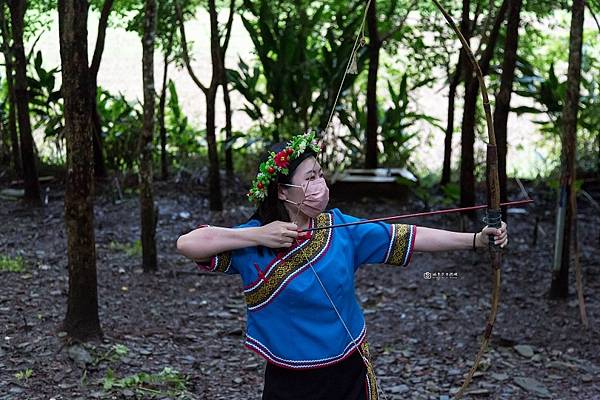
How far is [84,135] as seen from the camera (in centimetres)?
431

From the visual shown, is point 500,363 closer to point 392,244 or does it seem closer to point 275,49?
point 392,244

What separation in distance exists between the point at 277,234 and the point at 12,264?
12.9ft

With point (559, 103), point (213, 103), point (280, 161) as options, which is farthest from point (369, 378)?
point (213, 103)

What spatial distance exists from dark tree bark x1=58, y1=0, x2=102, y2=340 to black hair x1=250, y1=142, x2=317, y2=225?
1.67 meters

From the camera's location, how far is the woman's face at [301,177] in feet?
9.29

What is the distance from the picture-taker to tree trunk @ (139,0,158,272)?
5812 millimetres

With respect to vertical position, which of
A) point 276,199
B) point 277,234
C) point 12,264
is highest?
point 276,199

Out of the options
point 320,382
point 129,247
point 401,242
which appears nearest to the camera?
point 320,382

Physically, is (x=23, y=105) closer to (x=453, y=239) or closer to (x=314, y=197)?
(x=314, y=197)

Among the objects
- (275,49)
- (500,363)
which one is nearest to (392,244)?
(500,363)

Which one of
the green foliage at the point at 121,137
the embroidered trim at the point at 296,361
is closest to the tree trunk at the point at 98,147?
the green foliage at the point at 121,137

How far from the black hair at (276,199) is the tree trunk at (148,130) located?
3.10 metres

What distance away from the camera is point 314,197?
2799 mm

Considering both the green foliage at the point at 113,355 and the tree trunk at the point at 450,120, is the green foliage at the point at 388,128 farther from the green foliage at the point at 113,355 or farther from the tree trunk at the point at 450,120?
the green foliage at the point at 113,355
